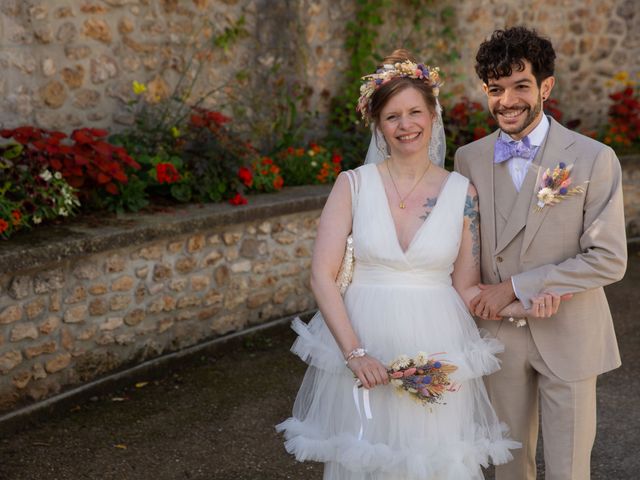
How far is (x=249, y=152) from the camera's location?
629cm

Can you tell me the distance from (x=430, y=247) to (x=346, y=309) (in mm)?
383

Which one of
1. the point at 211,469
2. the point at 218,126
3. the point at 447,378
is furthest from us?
the point at 218,126

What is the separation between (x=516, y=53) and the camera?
9.94 feet

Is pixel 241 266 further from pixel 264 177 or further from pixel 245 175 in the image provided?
pixel 264 177

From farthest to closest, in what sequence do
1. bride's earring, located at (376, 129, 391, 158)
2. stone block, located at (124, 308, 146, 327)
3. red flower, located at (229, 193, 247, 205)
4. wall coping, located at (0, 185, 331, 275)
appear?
red flower, located at (229, 193, 247, 205) → stone block, located at (124, 308, 146, 327) → wall coping, located at (0, 185, 331, 275) → bride's earring, located at (376, 129, 391, 158)

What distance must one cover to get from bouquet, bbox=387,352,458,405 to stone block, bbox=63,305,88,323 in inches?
103

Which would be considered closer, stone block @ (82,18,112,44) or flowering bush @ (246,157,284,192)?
stone block @ (82,18,112,44)

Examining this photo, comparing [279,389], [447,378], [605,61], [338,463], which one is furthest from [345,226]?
[605,61]

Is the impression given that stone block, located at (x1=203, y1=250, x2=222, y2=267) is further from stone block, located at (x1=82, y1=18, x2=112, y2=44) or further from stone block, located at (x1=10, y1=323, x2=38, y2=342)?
stone block, located at (x1=82, y1=18, x2=112, y2=44)

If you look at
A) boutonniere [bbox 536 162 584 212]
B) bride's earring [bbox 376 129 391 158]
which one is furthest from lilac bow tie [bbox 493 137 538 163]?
bride's earring [bbox 376 129 391 158]

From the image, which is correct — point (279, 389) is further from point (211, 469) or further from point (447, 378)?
point (447, 378)

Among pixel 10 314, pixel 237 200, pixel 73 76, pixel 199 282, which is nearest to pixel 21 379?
pixel 10 314

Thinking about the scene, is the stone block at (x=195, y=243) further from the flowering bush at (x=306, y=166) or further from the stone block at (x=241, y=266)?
the flowering bush at (x=306, y=166)

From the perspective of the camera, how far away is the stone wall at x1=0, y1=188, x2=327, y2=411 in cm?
475
